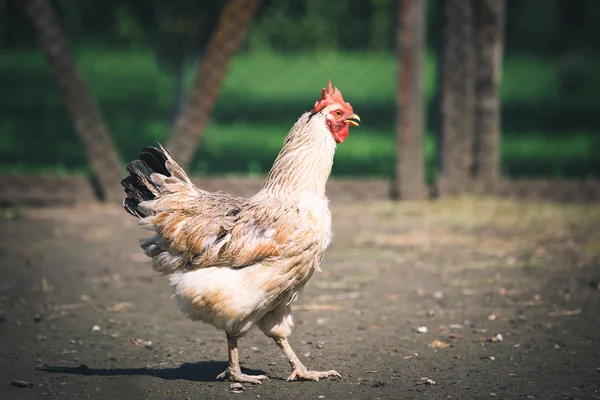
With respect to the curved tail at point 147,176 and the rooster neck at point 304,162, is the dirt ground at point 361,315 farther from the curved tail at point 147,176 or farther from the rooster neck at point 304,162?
the rooster neck at point 304,162

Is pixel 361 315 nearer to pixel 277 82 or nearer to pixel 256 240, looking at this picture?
pixel 256 240

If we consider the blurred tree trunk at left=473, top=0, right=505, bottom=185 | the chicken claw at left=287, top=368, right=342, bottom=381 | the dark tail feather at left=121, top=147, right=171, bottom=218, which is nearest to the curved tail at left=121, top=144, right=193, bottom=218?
the dark tail feather at left=121, top=147, right=171, bottom=218

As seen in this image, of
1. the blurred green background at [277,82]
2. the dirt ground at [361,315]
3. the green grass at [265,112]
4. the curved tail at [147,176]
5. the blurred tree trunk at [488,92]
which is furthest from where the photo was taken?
the green grass at [265,112]

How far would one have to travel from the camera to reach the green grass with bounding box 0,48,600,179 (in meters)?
13.6

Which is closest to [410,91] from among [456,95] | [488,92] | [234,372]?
[456,95]

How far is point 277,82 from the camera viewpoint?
24578 mm

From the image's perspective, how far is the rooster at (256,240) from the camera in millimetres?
5035

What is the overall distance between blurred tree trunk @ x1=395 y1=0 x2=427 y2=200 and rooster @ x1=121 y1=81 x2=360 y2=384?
186 inches

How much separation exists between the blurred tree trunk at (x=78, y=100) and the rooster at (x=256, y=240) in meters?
4.76

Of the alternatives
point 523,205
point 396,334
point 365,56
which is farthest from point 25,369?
point 365,56

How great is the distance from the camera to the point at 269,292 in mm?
5027

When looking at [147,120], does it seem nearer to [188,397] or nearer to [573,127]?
[573,127]

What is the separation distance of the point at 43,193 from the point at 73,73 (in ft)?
4.29

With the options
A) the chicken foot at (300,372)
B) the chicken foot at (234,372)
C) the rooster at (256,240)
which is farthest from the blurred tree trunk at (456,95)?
the chicken foot at (234,372)
